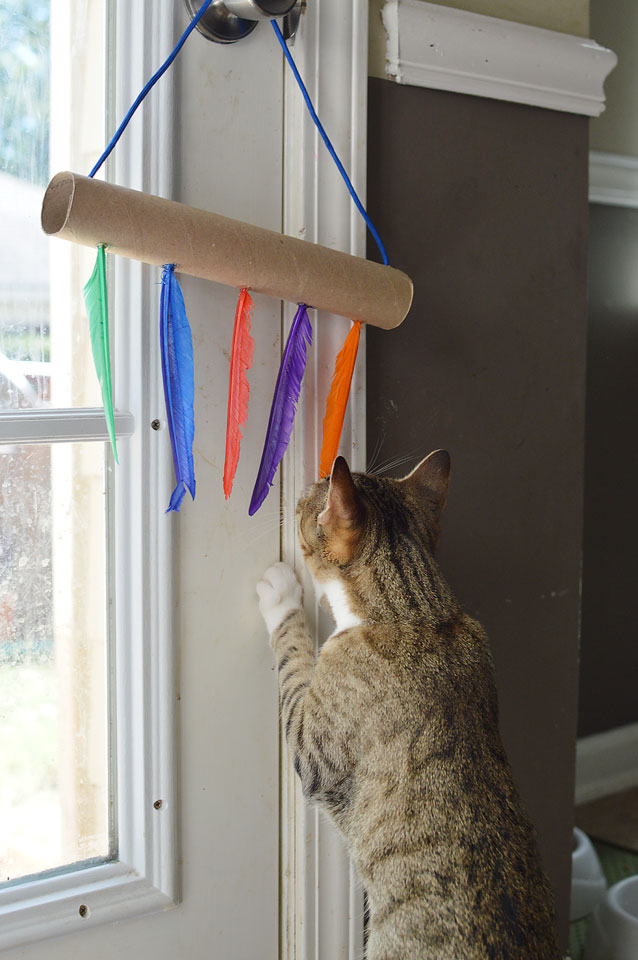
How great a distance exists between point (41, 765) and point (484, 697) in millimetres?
489

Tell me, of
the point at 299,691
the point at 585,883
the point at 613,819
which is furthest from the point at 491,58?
the point at 613,819

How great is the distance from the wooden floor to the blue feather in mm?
1413

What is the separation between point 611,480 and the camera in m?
1.88

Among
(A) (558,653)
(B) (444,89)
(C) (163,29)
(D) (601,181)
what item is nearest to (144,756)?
A: (A) (558,653)

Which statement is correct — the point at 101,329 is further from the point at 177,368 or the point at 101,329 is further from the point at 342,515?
the point at 342,515

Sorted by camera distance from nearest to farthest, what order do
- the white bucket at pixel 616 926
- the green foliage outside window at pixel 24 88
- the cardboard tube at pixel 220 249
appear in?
the cardboard tube at pixel 220 249 → the green foliage outside window at pixel 24 88 → the white bucket at pixel 616 926

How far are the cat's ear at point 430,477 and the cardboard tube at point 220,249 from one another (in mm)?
162

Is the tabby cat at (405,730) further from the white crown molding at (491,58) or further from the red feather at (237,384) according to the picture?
the white crown molding at (491,58)

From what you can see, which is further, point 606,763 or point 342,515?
point 606,763

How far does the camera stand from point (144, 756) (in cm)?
89

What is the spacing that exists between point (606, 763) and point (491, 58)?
5.17 ft

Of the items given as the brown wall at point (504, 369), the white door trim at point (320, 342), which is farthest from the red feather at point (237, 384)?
the brown wall at point (504, 369)

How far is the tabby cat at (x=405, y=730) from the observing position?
30.1 inches

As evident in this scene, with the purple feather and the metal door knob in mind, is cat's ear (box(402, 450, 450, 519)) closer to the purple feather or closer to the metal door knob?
the purple feather
